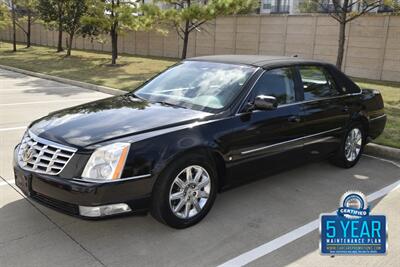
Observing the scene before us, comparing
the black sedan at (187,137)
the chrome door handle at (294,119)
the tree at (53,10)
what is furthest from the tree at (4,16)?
the chrome door handle at (294,119)

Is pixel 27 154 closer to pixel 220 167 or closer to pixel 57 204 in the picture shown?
pixel 57 204

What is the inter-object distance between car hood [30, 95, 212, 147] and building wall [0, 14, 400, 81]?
46.5ft

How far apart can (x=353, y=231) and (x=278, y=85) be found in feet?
6.26

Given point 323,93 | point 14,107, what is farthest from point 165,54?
point 323,93

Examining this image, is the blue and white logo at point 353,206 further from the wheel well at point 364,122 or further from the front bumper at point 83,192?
the wheel well at point 364,122

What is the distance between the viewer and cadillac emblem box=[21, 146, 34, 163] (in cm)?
356

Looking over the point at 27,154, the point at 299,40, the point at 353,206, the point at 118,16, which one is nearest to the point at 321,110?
the point at 353,206

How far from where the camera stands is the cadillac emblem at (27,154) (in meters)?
3.56

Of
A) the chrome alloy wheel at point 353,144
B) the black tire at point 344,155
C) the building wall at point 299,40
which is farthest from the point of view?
the building wall at point 299,40

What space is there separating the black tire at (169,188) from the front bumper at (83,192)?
0.09 meters

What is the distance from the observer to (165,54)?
2547cm

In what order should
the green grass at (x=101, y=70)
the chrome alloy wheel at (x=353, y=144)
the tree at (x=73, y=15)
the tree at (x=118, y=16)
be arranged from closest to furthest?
the chrome alloy wheel at (x=353, y=144), the green grass at (x=101, y=70), the tree at (x=118, y=16), the tree at (x=73, y=15)

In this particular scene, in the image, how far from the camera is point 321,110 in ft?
16.4

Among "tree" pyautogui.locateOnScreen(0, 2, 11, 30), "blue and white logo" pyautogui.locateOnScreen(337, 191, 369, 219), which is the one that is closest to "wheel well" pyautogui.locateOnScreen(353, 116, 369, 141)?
"blue and white logo" pyautogui.locateOnScreen(337, 191, 369, 219)
